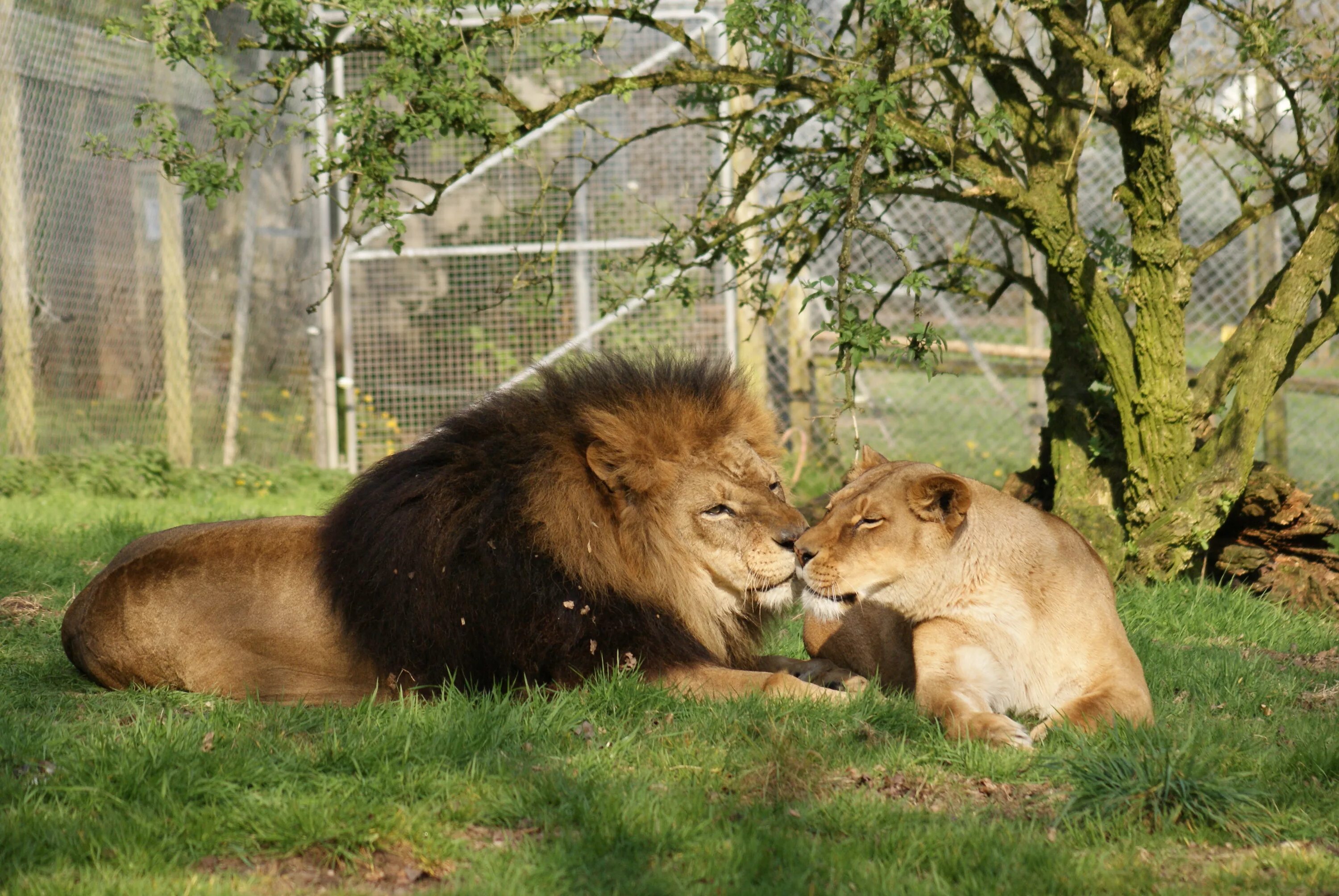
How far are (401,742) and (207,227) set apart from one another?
8.11m

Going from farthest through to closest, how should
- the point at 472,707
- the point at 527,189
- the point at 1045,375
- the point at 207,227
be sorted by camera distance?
1. the point at 527,189
2. the point at 207,227
3. the point at 1045,375
4. the point at 472,707

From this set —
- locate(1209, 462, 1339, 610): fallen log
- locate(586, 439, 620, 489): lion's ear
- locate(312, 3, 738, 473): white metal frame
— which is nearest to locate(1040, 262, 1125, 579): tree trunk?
locate(1209, 462, 1339, 610): fallen log

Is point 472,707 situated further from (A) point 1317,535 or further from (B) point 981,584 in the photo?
(A) point 1317,535

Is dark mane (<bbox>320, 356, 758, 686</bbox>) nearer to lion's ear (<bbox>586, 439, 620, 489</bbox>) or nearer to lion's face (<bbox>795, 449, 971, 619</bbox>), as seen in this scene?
lion's ear (<bbox>586, 439, 620, 489</bbox>)

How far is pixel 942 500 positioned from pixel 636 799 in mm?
1499

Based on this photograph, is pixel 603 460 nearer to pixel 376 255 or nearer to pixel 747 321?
pixel 747 321

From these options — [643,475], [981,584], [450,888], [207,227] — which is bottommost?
[450,888]

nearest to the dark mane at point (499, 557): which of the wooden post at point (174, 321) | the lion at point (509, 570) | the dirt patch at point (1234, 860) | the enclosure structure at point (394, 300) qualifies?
the lion at point (509, 570)

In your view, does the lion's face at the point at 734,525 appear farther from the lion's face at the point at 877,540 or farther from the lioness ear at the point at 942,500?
the lioness ear at the point at 942,500

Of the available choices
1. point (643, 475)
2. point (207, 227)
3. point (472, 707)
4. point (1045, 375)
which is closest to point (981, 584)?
point (643, 475)

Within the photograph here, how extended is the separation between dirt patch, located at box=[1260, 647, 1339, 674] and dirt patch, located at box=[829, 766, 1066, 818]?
2103 millimetres

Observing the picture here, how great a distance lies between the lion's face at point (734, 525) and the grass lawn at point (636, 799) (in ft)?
1.57

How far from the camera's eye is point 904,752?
3688mm

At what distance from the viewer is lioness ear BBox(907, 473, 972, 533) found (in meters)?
4.06
